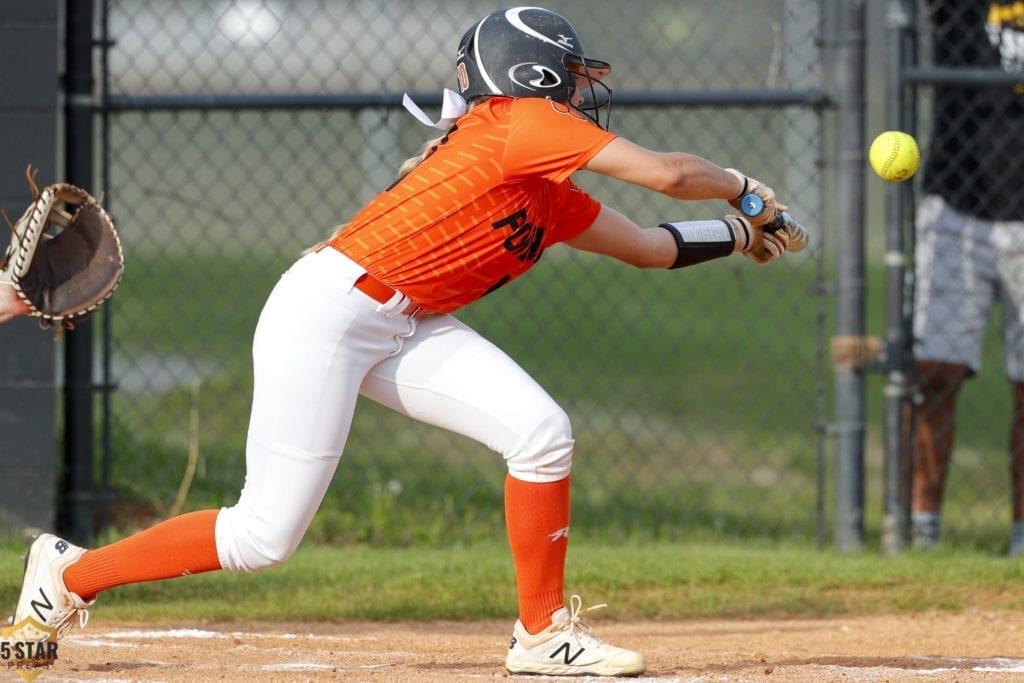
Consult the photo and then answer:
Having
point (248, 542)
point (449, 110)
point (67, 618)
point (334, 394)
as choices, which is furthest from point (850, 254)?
point (67, 618)

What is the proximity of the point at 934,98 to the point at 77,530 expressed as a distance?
13.2 feet

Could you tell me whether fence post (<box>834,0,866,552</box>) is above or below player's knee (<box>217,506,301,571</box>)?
above

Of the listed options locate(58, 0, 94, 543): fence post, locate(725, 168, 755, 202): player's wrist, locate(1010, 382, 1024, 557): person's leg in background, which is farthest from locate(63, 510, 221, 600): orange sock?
locate(1010, 382, 1024, 557): person's leg in background

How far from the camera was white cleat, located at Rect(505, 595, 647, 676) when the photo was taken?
12.1ft

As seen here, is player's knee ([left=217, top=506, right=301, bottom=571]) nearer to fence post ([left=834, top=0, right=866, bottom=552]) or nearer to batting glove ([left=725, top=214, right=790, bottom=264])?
batting glove ([left=725, top=214, right=790, bottom=264])

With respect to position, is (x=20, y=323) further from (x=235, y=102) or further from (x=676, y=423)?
(x=676, y=423)

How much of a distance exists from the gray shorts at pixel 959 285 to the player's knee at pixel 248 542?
3289mm

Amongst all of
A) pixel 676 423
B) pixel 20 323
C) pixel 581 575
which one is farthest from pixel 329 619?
pixel 676 423

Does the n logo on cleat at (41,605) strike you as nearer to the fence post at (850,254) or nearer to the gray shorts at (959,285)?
the fence post at (850,254)

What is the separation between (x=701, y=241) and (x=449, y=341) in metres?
0.89

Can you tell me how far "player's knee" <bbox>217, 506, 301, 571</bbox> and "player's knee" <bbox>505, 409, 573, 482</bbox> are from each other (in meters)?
0.61

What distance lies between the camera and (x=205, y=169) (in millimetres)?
18359

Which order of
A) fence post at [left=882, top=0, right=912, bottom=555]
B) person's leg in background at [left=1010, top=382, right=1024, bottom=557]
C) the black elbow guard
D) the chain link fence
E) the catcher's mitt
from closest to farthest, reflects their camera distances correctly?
the catcher's mitt < the black elbow guard < fence post at [left=882, top=0, right=912, bottom=555] < person's leg in background at [left=1010, top=382, right=1024, bottom=557] < the chain link fence

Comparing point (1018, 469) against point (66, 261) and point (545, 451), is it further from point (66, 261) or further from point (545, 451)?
point (66, 261)
